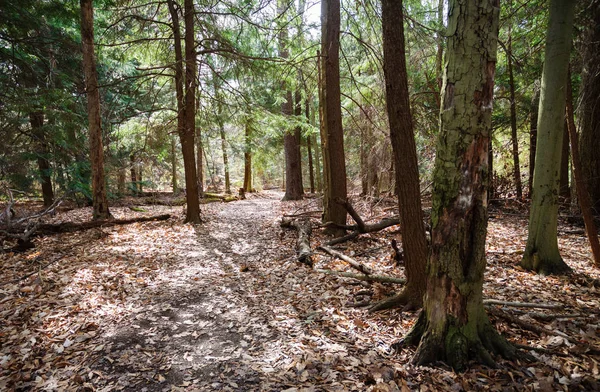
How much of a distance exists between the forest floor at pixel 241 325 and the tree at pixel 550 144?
39cm

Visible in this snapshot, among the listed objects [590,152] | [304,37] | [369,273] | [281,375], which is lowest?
[281,375]

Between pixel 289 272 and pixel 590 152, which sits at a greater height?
pixel 590 152

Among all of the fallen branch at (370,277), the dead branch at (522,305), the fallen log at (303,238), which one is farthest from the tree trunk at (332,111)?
the dead branch at (522,305)

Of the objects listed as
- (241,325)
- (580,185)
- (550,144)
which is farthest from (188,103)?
(580,185)

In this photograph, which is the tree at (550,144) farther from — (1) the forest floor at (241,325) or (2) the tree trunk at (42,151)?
(2) the tree trunk at (42,151)

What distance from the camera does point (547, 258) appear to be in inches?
189

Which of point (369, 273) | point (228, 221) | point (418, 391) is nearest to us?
point (418, 391)

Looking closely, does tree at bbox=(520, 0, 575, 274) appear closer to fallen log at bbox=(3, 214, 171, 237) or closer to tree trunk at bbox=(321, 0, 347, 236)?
tree trunk at bbox=(321, 0, 347, 236)

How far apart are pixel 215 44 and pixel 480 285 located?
9038 mm

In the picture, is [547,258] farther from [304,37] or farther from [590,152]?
[304,37]

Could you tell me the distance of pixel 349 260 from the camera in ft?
17.5

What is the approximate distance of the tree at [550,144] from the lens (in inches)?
176

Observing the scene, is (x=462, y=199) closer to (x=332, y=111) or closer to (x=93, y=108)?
(x=332, y=111)

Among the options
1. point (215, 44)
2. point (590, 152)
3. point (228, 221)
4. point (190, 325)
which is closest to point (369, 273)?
point (190, 325)
